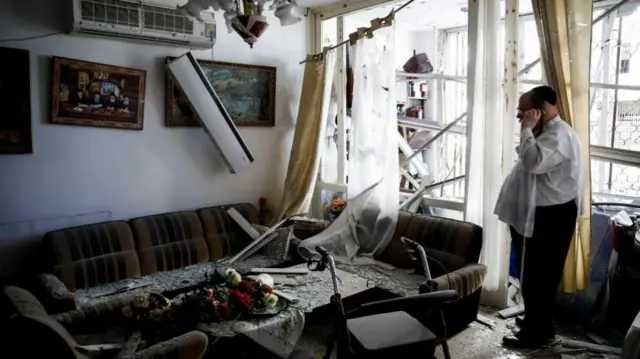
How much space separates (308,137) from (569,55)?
216cm

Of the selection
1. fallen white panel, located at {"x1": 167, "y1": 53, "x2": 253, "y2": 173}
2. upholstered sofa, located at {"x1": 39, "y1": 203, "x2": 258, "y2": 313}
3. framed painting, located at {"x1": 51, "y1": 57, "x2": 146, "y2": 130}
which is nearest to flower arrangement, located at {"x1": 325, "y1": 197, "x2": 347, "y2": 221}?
upholstered sofa, located at {"x1": 39, "y1": 203, "x2": 258, "y2": 313}

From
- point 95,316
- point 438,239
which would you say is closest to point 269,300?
point 95,316

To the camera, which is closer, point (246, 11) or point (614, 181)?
point (246, 11)

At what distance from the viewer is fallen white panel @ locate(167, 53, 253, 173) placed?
3.50 metres

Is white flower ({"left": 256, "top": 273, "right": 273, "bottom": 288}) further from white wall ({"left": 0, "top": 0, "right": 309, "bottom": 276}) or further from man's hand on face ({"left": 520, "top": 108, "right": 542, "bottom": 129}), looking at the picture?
man's hand on face ({"left": 520, "top": 108, "right": 542, "bottom": 129})

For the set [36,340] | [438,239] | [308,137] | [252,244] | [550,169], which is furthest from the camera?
[308,137]

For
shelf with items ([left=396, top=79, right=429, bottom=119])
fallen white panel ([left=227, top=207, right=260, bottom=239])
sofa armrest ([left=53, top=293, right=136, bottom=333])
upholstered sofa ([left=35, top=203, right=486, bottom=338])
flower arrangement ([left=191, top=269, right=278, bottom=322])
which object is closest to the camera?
sofa armrest ([left=53, top=293, right=136, bottom=333])

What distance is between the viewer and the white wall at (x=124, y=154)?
9.91 feet

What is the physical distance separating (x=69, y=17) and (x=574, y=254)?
3.60 metres

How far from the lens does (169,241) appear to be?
3383 millimetres

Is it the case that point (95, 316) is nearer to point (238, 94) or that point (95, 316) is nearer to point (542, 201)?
point (238, 94)

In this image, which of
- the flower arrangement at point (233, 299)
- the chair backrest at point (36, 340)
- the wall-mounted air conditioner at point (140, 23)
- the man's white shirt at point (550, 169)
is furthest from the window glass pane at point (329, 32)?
the chair backrest at point (36, 340)

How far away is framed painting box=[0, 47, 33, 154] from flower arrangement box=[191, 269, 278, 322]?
1.64 m

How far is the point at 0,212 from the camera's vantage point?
9.75 feet
